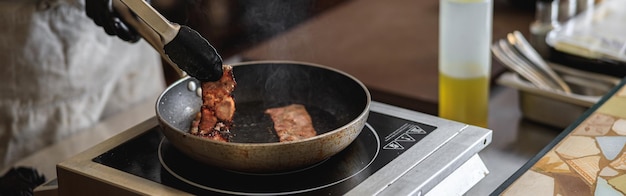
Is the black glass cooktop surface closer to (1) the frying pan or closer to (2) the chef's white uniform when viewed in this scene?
(1) the frying pan

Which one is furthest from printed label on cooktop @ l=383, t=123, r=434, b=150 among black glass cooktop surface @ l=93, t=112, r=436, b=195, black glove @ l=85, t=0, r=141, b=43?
black glove @ l=85, t=0, r=141, b=43

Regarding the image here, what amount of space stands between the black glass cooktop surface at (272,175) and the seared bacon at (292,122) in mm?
88

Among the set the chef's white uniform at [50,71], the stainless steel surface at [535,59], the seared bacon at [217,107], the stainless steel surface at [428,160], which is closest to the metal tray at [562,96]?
the stainless steel surface at [535,59]

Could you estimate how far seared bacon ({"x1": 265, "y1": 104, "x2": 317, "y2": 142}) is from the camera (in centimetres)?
137

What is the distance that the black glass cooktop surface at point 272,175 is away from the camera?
1.23m

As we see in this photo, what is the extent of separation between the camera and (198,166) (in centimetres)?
130

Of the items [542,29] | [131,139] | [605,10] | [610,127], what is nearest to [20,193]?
[131,139]

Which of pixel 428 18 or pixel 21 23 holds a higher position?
pixel 21 23

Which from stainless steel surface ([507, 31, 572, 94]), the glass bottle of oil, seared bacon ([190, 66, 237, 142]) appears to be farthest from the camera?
stainless steel surface ([507, 31, 572, 94])

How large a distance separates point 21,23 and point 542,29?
1226 millimetres

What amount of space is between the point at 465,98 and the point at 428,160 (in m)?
0.46

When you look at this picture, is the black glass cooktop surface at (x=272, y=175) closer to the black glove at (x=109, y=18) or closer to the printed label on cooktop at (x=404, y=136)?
the printed label on cooktop at (x=404, y=136)

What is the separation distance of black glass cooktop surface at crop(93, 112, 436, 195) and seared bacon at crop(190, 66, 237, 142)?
56 millimetres

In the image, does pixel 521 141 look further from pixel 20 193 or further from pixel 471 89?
pixel 20 193
